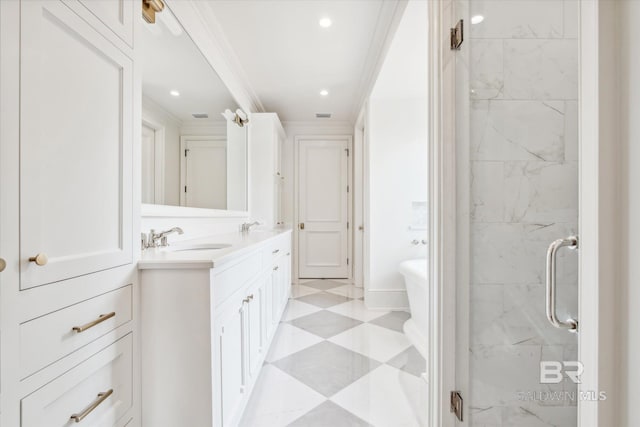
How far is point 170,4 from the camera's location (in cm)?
171

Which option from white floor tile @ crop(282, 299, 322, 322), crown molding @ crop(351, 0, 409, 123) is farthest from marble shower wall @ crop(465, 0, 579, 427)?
white floor tile @ crop(282, 299, 322, 322)

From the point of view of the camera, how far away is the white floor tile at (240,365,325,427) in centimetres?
151

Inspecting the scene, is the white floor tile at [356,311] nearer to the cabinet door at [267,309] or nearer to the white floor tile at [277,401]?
the cabinet door at [267,309]

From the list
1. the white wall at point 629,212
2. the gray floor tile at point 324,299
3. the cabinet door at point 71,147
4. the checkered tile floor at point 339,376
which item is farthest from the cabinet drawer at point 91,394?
the gray floor tile at point 324,299

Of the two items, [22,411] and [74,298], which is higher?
[74,298]

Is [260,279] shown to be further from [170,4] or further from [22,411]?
[170,4]

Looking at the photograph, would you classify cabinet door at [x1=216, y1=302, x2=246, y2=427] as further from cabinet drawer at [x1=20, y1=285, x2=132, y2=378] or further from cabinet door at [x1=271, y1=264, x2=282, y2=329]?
cabinet door at [x1=271, y1=264, x2=282, y2=329]

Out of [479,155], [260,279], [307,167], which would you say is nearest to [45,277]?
[260,279]

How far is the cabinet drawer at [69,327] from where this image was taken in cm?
69

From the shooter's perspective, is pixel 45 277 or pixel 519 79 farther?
pixel 519 79

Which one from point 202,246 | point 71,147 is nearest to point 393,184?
point 202,246

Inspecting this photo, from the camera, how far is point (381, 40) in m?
2.46

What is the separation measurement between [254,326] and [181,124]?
4.36ft

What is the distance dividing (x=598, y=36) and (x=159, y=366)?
1486 millimetres
